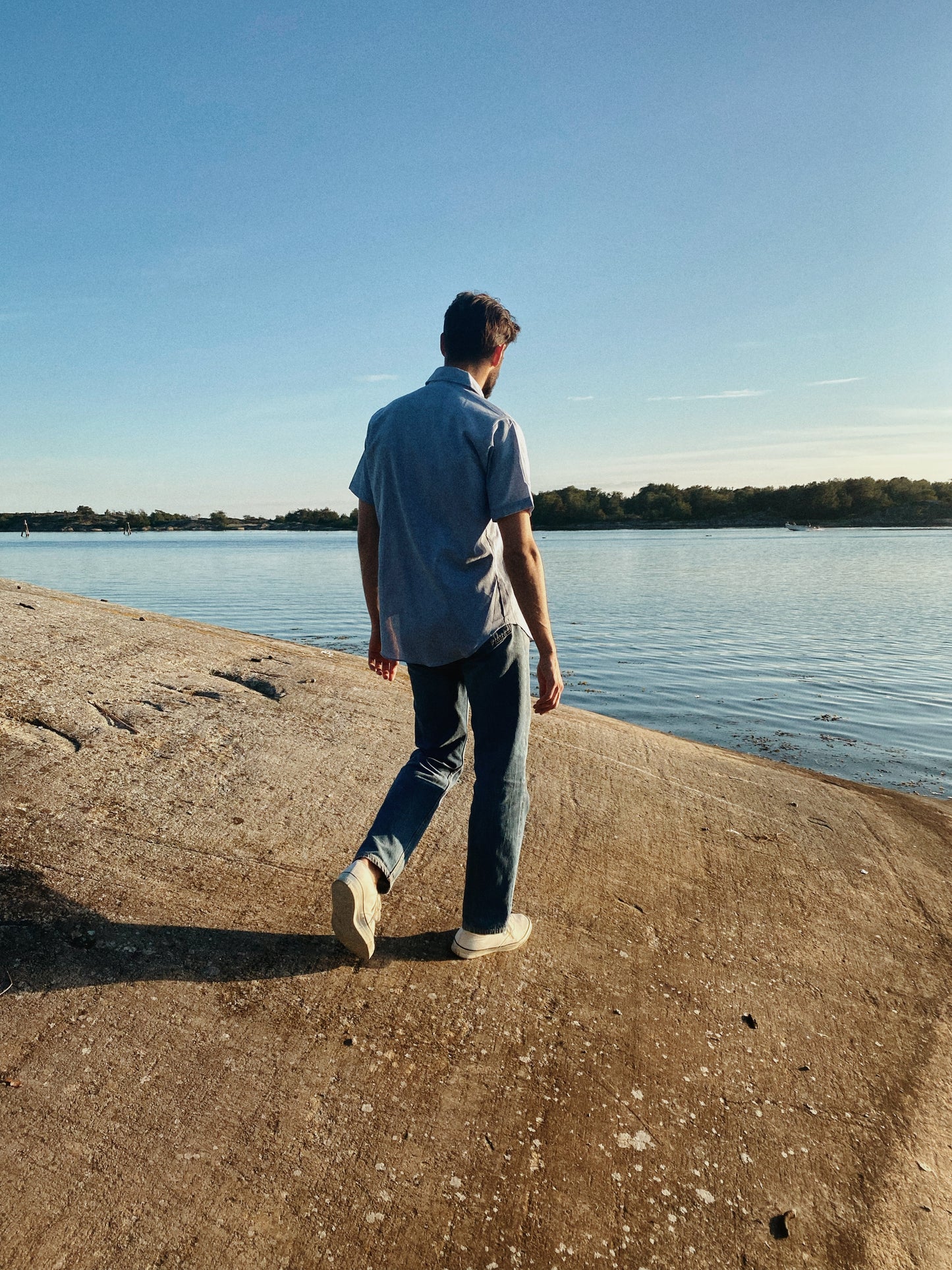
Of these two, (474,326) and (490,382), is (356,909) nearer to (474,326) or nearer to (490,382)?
(490,382)

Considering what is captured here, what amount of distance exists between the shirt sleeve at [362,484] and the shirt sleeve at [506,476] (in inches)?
23.5

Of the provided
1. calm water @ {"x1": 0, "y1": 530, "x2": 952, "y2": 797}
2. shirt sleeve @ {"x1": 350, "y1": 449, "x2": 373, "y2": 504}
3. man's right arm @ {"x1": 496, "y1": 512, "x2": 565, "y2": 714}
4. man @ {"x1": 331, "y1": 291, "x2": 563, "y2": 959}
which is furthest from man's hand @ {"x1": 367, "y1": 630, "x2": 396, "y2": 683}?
calm water @ {"x1": 0, "y1": 530, "x2": 952, "y2": 797}

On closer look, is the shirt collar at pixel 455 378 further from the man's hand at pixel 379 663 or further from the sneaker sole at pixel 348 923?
the sneaker sole at pixel 348 923

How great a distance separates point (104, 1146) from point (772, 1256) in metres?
1.64

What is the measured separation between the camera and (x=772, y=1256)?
1.83 m

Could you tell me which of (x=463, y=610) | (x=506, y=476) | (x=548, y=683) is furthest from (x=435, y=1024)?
(x=506, y=476)

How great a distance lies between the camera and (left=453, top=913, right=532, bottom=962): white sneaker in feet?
9.21

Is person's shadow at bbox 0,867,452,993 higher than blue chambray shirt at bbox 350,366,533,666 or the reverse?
the reverse

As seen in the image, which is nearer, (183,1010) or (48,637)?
(183,1010)

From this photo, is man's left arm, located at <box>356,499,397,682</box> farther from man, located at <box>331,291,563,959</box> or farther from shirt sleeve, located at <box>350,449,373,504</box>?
man, located at <box>331,291,563,959</box>

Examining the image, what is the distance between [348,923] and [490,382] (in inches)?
79.5

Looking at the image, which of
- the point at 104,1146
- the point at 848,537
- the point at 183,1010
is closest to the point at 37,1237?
the point at 104,1146

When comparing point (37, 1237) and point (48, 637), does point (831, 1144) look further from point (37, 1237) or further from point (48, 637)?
point (48, 637)

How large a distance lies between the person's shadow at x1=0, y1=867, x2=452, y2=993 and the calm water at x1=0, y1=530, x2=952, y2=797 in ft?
21.2
